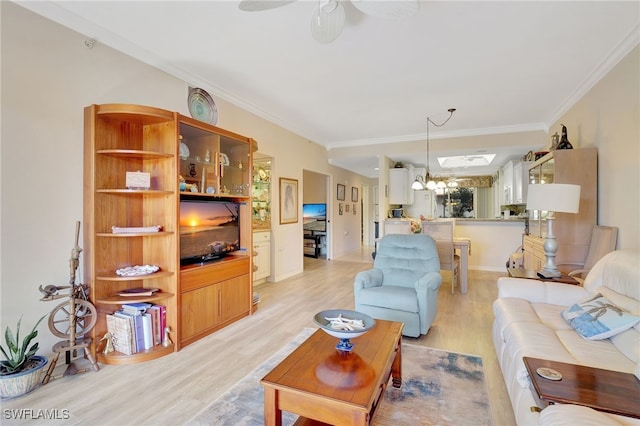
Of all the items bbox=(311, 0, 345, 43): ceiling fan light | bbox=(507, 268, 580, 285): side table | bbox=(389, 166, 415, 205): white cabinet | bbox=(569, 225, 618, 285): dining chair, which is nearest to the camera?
bbox=(311, 0, 345, 43): ceiling fan light

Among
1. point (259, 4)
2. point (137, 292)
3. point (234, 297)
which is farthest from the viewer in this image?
point (234, 297)

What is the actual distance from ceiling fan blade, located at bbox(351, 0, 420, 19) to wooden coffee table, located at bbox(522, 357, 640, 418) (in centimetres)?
201

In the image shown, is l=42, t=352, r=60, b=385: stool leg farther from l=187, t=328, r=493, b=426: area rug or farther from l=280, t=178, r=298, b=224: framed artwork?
l=280, t=178, r=298, b=224: framed artwork

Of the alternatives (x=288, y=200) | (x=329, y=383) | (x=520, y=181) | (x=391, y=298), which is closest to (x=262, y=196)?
(x=288, y=200)

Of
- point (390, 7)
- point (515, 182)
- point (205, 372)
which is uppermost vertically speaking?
point (390, 7)

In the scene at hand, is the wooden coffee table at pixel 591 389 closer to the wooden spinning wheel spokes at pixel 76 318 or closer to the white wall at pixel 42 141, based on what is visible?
the wooden spinning wheel spokes at pixel 76 318

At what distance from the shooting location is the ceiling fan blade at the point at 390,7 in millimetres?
1743

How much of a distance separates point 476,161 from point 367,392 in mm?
7605

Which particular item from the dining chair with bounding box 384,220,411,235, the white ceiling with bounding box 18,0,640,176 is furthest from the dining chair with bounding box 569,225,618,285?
the dining chair with bounding box 384,220,411,235

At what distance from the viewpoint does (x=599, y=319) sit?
1.86m

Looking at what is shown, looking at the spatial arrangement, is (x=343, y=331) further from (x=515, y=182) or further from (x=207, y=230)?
(x=515, y=182)

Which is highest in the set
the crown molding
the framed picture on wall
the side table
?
the crown molding

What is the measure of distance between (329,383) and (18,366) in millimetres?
2149

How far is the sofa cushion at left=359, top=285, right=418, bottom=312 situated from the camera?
9.20ft
